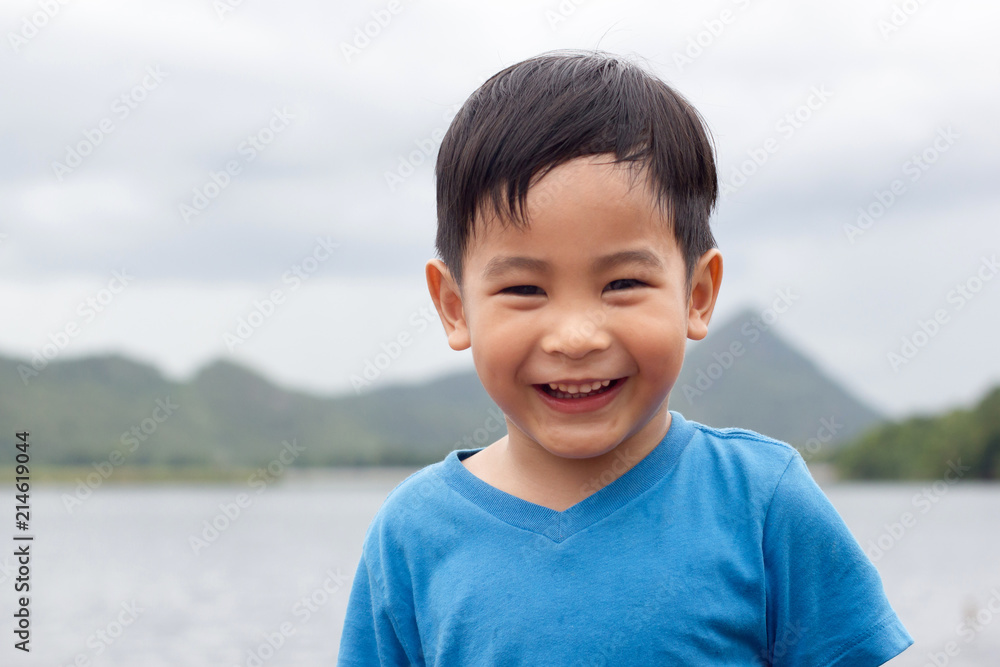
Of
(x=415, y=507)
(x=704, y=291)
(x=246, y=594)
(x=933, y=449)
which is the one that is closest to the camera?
(x=704, y=291)

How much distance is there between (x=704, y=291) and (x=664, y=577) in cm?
58

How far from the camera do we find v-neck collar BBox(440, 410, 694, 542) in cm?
192

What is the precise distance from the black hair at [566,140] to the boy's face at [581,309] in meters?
0.04

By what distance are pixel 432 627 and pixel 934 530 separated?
25849 millimetres

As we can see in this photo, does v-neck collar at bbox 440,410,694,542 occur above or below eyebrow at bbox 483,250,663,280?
below

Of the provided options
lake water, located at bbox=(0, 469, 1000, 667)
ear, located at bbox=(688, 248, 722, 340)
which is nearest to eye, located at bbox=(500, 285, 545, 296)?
ear, located at bbox=(688, 248, 722, 340)

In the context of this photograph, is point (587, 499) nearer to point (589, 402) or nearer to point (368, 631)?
point (589, 402)

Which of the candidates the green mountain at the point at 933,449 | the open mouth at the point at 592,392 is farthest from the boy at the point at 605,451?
the green mountain at the point at 933,449

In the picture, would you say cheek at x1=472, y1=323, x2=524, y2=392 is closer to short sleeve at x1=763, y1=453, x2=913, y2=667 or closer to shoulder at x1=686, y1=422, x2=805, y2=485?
shoulder at x1=686, y1=422, x2=805, y2=485

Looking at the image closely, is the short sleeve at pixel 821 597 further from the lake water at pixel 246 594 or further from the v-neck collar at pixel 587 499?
the lake water at pixel 246 594

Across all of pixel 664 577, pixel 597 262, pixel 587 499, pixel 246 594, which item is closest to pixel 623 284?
pixel 597 262

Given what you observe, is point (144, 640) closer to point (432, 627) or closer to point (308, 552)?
point (432, 627)

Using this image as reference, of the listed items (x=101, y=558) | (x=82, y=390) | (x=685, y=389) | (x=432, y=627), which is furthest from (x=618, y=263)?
(x=82, y=390)

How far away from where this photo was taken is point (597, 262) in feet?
5.74
